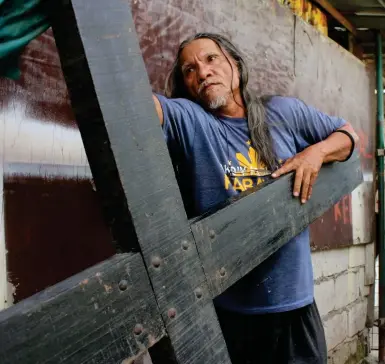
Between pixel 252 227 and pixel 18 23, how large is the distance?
709 mm

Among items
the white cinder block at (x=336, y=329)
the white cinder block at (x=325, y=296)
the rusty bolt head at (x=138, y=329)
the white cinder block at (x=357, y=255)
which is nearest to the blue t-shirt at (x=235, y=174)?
the rusty bolt head at (x=138, y=329)

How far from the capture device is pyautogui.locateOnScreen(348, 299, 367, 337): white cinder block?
165 inches

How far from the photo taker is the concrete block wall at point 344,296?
363 centimetres

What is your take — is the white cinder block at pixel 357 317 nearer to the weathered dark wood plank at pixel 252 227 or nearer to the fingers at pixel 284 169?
the weathered dark wood plank at pixel 252 227

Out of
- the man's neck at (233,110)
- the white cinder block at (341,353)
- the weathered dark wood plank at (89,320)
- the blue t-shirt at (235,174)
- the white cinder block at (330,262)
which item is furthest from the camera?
the white cinder block at (341,353)

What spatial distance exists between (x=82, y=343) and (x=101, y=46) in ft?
1.72

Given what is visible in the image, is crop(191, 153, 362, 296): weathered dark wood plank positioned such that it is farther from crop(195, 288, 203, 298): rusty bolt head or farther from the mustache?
the mustache

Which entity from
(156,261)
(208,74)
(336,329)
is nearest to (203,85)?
(208,74)

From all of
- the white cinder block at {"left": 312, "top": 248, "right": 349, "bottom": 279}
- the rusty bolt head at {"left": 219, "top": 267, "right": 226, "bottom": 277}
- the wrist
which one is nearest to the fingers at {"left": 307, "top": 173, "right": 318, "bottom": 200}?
the wrist

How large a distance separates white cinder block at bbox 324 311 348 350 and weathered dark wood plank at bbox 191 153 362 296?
2.49m

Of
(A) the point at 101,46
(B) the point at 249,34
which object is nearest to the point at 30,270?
(A) the point at 101,46

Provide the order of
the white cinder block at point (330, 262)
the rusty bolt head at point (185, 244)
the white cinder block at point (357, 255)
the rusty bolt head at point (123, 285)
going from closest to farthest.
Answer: the rusty bolt head at point (123, 285)
the rusty bolt head at point (185, 244)
the white cinder block at point (330, 262)
the white cinder block at point (357, 255)

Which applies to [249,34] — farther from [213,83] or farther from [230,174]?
[230,174]

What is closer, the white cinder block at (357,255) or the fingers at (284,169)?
the fingers at (284,169)
